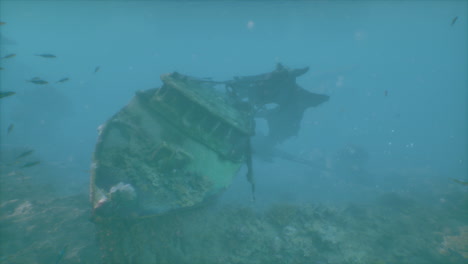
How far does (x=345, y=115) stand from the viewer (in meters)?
74.6

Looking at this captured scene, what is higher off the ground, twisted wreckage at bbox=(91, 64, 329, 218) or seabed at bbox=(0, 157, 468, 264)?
twisted wreckage at bbox=(91, 64, 329, 218)

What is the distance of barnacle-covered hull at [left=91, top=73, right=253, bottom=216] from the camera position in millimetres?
4773

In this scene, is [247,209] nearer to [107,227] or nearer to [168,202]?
[168,202]

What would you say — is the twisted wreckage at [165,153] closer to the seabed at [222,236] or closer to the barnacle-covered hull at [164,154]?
the barnacle-covered hull at [164,154]

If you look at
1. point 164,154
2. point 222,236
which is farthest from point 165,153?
point 222,236

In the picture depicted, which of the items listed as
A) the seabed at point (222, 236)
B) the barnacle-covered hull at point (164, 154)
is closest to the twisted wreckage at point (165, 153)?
the barnacle-covered hull at point (164, 154)

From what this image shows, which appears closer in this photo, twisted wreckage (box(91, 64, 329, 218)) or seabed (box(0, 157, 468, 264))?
twisted wreckage (box(91, 64, 329, 218))

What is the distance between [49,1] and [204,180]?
5418 cm

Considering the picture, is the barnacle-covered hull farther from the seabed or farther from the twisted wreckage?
the seabed

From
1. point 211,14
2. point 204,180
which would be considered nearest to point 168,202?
point 204,180

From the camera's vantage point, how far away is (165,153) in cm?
550

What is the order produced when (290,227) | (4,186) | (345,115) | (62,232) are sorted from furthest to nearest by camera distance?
1. (345,115)
2. (4,186)
3. (290,227)
4. (62,232)

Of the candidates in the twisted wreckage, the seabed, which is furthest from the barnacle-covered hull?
the seabed

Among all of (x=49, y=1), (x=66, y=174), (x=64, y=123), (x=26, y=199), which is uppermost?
(x=49, y=1)
